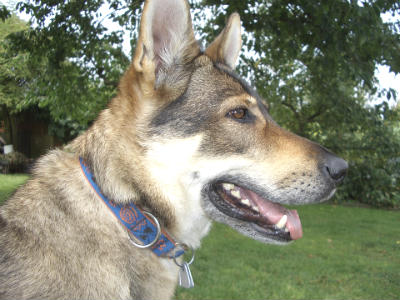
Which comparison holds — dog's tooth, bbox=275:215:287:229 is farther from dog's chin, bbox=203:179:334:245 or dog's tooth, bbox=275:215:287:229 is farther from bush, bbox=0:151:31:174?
bush, bbox=0:151:31:174

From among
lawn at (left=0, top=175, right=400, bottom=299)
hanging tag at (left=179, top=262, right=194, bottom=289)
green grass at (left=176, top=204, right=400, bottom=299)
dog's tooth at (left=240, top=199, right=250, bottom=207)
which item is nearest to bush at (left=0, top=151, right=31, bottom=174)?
lawn at (left=0, top=175, right=400, bottom=299)

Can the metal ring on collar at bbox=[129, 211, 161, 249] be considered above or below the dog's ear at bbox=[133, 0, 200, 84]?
below

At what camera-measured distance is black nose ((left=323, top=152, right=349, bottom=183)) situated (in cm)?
250

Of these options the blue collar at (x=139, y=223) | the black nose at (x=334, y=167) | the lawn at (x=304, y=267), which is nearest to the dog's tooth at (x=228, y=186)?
the blue collar at (x=139, y=223)

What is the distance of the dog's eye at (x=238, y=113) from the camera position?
257cm

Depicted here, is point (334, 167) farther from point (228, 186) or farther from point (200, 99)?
point (200, 99)

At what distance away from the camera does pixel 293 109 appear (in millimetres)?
15742

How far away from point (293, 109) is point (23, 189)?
14391 millimetres

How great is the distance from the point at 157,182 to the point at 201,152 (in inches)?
13.9

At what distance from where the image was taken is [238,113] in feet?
A: 8.52

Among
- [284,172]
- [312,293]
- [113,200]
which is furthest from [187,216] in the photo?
[312,293]

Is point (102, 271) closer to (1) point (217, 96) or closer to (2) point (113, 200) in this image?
(2) point (113, 200)

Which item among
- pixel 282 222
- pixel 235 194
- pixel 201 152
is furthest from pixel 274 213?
pixel 201 152

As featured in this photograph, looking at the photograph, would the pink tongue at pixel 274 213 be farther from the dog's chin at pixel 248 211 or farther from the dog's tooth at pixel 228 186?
the dog's tooth at pixel 228 186
